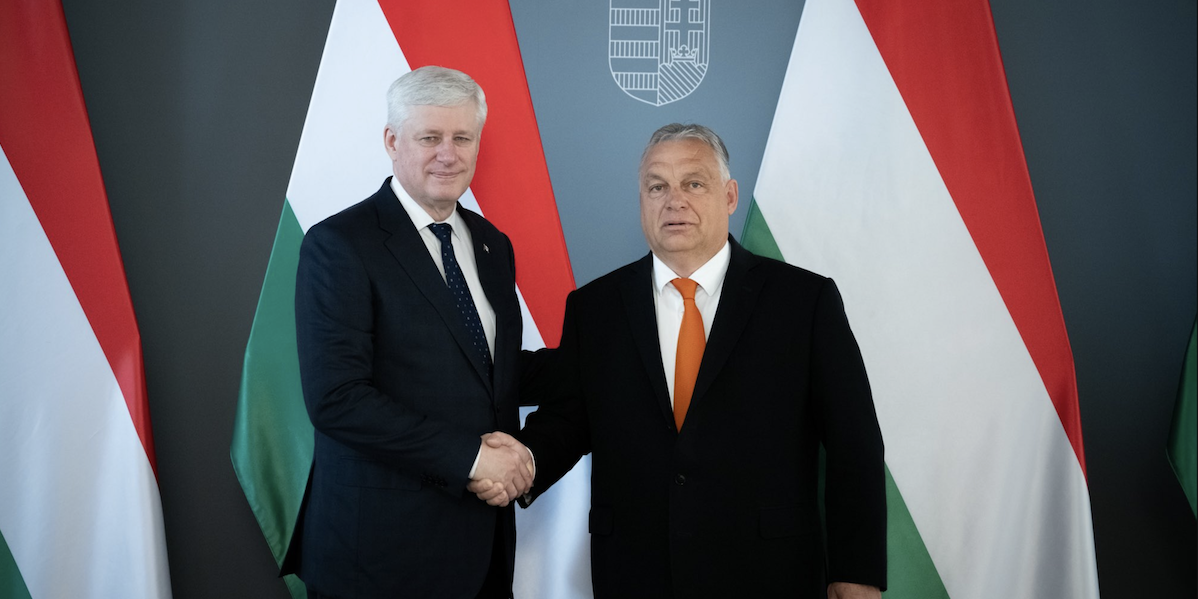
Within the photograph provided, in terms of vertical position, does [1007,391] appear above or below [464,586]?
above

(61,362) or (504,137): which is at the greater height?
(504,137)

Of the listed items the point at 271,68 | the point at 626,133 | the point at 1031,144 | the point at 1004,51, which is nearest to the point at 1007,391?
the point at 1031,144

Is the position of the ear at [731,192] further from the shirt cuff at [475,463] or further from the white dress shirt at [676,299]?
the shirt cuff at [475,463]

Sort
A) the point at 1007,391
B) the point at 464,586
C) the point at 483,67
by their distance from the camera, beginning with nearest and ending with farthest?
the point at 464,586
the point at 1007,391
the point at 483,67

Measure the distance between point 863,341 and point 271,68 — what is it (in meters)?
2.12

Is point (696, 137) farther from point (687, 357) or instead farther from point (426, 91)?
point (426, 91)

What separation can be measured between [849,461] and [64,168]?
2267 mm

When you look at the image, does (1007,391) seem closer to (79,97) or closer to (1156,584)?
(1156,584)

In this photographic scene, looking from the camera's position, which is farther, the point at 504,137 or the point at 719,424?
the point at 504,137

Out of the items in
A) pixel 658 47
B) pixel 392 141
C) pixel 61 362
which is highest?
pixel 658 47

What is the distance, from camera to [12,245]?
233cm

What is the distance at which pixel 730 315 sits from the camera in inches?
72.0

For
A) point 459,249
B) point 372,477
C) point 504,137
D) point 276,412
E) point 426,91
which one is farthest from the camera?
point 504,137

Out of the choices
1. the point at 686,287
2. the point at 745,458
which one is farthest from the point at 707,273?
the point at 745,458
